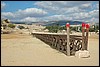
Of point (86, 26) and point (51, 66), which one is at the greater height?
point (86, 26)

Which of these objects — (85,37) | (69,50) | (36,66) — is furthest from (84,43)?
(36,66)

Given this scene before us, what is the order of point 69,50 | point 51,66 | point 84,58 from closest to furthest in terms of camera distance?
point 51,66
point 84,58
point 69,50

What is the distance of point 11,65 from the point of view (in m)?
9.67

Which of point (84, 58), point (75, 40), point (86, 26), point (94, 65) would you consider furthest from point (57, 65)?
point (75, 40)

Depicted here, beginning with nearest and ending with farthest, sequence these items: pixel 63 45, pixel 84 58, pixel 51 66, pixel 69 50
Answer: pixel 51 66, pixel 84 58, pixel 69 50, pixel 63 45

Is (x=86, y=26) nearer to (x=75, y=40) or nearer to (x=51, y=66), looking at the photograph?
(x=75, y=40)

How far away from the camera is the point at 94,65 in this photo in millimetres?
9742

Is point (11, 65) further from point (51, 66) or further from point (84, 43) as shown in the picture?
point (84, 43)

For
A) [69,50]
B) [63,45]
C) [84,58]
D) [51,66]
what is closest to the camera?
[51,66]

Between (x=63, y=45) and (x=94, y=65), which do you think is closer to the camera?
(x=94, y=65)

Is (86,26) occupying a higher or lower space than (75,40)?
higher

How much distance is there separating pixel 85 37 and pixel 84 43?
320 millimetres

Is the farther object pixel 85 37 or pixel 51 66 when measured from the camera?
pixel 85 37

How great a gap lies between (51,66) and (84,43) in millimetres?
3554
